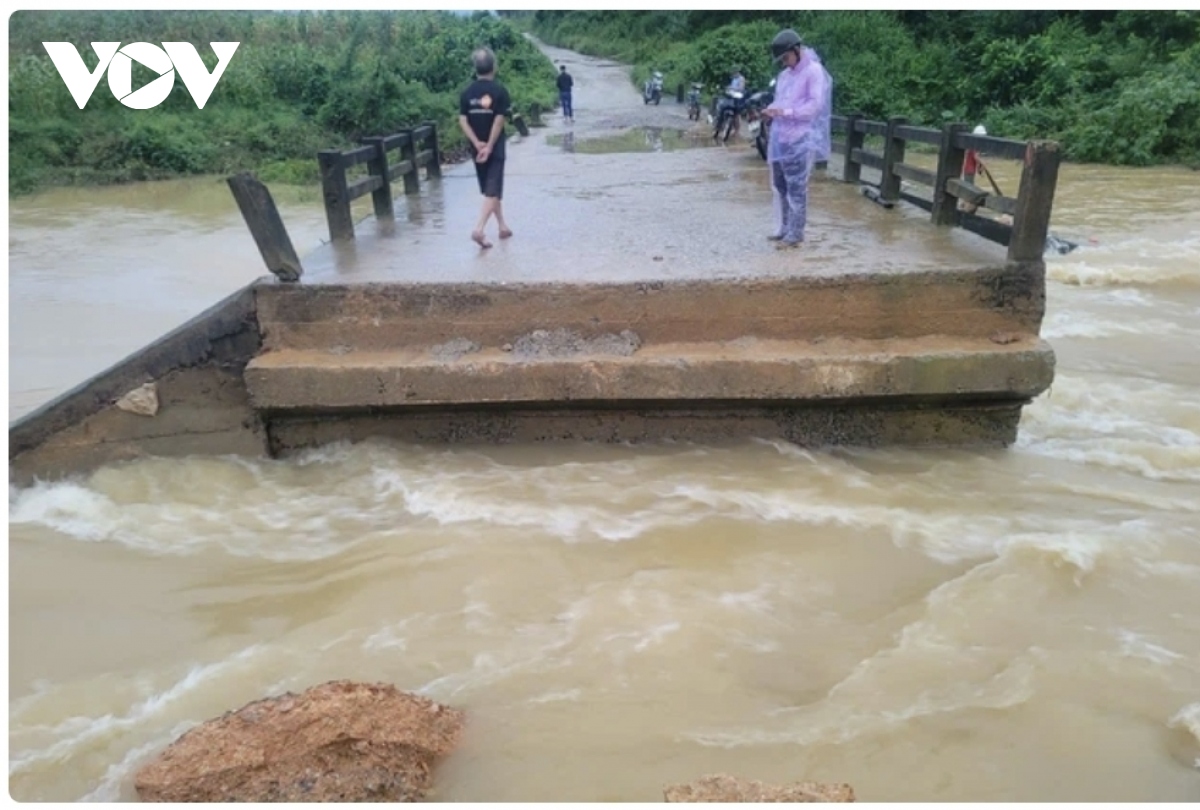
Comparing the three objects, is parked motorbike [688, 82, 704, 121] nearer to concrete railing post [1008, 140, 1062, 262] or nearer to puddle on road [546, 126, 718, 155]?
puddle on road [546, 126, 718, 155]

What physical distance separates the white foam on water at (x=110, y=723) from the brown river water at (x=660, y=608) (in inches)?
0.5

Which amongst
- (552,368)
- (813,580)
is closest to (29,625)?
(552,368)

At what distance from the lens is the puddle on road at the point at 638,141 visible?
1517 centimetres

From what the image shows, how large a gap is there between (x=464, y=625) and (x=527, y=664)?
0.45 meters

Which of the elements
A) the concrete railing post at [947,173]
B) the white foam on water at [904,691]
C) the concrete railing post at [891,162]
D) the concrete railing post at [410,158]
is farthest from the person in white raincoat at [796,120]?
the concrete railing post at [410,158]

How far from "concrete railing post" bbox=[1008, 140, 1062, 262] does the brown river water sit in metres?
1.23

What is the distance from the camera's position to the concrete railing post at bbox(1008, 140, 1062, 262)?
18.4 ft

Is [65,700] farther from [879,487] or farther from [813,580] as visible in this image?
[879,487]

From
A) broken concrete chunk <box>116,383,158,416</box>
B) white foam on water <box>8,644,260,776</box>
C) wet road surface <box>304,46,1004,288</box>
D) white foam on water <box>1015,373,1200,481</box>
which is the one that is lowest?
white foam on water <box>1015,373,1200,481</box>

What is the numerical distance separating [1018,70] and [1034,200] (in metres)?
24.6

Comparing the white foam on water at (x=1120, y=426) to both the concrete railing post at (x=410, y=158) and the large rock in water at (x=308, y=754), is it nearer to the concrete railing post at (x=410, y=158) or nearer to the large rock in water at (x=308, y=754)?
the large rock in water at (x=308, y=754)

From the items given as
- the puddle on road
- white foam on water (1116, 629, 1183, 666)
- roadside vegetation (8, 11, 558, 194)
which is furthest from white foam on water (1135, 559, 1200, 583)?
roadside vegetation (8, 11, 558, 194)

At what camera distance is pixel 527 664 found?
13.7 ft

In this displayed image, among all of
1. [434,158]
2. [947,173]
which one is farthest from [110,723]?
[434,158]
